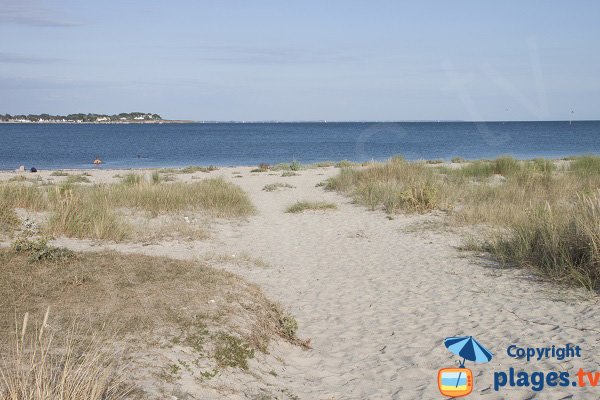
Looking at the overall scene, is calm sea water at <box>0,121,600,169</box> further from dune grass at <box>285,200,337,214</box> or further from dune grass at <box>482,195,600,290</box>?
dune grass at <box>482,195,600,290</box>

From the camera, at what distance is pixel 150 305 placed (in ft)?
19.2

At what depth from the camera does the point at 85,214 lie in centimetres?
1127

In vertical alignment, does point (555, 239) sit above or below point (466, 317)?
above

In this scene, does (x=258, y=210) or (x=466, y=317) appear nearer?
(x=466, y=317)

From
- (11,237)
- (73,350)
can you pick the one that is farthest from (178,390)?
(11,237)

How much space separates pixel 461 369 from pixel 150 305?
3195mm

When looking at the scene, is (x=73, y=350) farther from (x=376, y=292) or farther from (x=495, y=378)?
(x=376, y=292)

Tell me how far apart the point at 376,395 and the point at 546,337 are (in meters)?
2.08

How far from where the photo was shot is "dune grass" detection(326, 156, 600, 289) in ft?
24.8

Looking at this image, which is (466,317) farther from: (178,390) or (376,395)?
(178,390)

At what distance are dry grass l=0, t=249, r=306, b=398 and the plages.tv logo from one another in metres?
1.75

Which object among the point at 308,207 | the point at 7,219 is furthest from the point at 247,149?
the point at 7,219

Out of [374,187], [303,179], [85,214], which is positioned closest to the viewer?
[85,214]

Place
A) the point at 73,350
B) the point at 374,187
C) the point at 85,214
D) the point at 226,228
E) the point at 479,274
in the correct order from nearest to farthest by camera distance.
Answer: the point at 73,350 < the point at 479,274 < the point at 85,214 < the point at 226,228 < the point at 374,187
